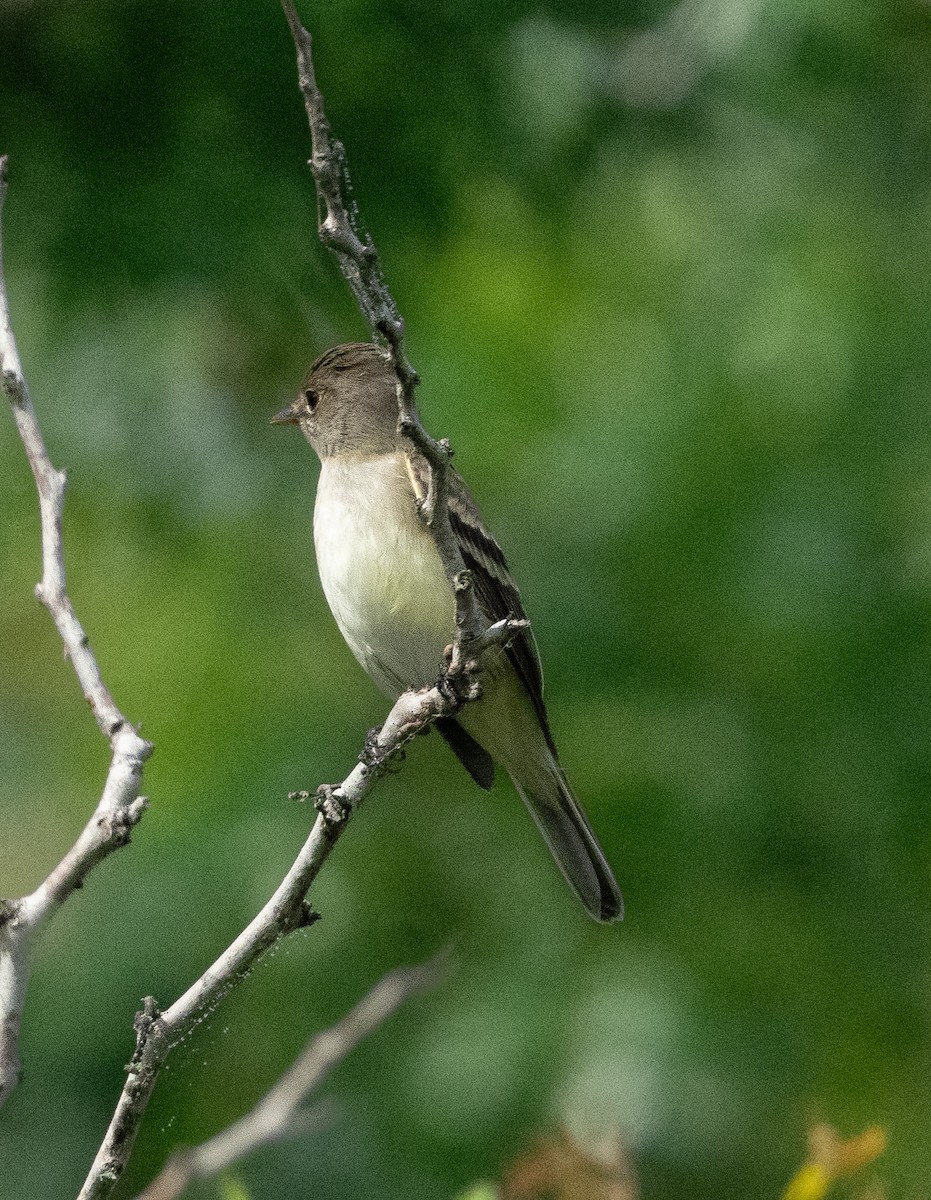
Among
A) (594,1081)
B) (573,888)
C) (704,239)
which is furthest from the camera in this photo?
(704,239)

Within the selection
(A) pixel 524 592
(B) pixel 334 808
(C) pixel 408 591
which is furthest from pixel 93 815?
(A) pixel 524 592

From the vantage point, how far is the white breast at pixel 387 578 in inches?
178

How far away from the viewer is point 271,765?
5.95 metres

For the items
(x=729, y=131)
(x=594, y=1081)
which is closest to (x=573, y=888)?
(x=594, y=1081)

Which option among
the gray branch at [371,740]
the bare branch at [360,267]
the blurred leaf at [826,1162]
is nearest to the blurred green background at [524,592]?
the gray branch at [371,740]

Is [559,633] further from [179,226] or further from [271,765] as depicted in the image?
[179,226]

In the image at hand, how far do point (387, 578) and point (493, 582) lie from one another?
43cm

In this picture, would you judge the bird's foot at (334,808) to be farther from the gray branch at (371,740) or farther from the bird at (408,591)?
the bird at (408,591)

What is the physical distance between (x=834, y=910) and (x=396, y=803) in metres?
1.62

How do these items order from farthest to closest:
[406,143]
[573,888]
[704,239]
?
[704,239] < [406,143] < [573,888]

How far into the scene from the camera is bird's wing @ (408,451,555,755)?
4773 mm

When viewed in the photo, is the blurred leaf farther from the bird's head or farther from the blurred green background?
the blurred green background

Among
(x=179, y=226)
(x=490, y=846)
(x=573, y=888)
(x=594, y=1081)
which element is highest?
(x=179, y=226)

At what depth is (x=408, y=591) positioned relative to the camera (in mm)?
4520
